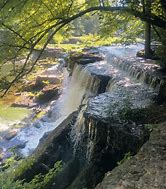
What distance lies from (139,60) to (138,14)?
6445 mm

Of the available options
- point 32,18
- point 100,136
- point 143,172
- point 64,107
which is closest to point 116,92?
point 100,136

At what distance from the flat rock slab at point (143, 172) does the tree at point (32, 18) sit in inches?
134

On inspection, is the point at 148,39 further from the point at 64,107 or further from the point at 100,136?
the point at 100,136

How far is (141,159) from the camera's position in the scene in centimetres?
450

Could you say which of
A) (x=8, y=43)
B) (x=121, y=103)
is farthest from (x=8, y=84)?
(x=121, y=103)

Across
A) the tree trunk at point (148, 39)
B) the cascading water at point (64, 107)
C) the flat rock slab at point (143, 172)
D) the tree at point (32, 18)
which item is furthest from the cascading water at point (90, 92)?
the flat rock slab at point (143, 172)

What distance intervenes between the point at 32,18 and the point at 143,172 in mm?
5006

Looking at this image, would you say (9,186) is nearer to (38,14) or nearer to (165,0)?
(38,14)

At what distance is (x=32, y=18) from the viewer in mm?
7941

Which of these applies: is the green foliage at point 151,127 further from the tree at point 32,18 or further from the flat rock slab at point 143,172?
the tree at point 32,18

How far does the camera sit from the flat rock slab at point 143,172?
393 cm

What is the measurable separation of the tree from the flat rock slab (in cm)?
340

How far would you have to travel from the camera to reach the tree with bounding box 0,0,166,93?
23.1 ft

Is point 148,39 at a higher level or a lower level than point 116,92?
higher
